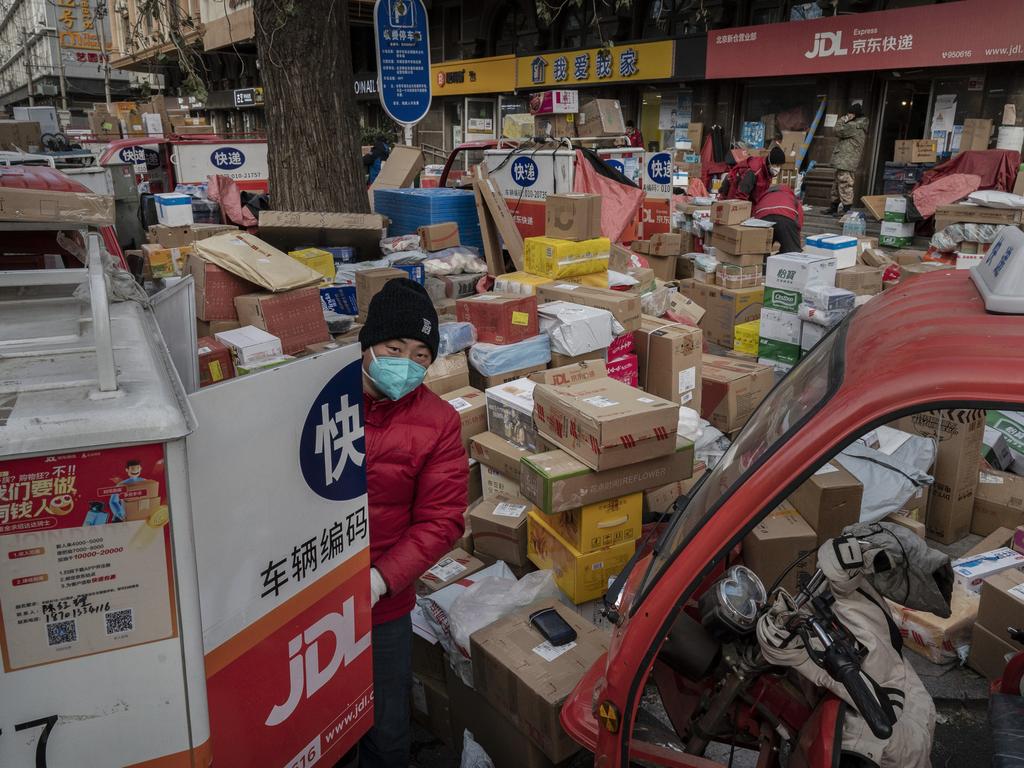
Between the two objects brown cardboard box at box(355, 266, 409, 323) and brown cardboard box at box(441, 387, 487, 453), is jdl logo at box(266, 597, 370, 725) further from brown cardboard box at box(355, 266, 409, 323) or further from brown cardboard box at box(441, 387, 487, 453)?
brown cardboard box at box(355, 266, 409, 323)

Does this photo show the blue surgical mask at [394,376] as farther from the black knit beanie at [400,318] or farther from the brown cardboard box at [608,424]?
the brown cardboard box at [608,424]

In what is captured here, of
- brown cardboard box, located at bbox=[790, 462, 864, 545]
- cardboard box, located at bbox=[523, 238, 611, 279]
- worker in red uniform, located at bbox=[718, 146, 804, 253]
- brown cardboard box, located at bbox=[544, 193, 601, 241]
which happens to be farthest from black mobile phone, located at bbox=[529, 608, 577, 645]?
worker in red uniform, located at bbox=[718, 146, 804, 253]

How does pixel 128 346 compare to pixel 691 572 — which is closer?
pixel 128 346

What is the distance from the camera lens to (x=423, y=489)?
242cm

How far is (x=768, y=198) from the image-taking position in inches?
358

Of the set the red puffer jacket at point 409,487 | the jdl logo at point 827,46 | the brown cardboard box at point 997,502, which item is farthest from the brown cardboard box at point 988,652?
the jdl logo at point 827,46

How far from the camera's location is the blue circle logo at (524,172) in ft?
25.3

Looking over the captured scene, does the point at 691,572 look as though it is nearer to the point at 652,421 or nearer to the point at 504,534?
the point at 652,421

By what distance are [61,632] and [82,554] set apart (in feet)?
0.44

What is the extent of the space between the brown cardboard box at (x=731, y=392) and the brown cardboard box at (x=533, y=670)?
2721mm

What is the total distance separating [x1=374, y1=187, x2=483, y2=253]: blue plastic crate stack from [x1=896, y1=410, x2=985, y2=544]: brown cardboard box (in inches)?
178

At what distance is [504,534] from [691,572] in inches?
84.8

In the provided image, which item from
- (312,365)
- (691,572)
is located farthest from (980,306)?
(312,365)

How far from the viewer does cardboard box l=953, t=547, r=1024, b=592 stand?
354 cm
